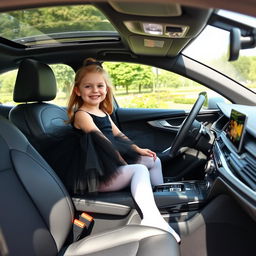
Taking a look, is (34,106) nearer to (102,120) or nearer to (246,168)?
(102,120)

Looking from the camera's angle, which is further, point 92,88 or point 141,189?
point 92,88

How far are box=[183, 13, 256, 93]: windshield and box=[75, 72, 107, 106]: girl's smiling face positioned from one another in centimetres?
63

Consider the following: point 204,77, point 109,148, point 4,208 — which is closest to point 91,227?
point 109,148

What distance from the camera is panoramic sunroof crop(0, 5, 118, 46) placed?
1.91m

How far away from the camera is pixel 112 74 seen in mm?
2730

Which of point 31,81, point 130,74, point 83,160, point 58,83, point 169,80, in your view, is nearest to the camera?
point 83,160

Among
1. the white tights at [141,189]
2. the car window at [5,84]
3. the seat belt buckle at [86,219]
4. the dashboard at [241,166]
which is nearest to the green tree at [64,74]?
the car window at [5,84]

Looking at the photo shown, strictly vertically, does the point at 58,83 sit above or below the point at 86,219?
above

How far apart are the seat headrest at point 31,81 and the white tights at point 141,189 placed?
2.32ft

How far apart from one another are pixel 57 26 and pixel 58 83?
0.43m

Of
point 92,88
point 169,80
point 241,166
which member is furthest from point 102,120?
point 241,166

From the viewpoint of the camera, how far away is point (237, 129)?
5.28ft

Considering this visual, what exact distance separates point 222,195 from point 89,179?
0.66 meters

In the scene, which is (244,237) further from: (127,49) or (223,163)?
(127,49)
